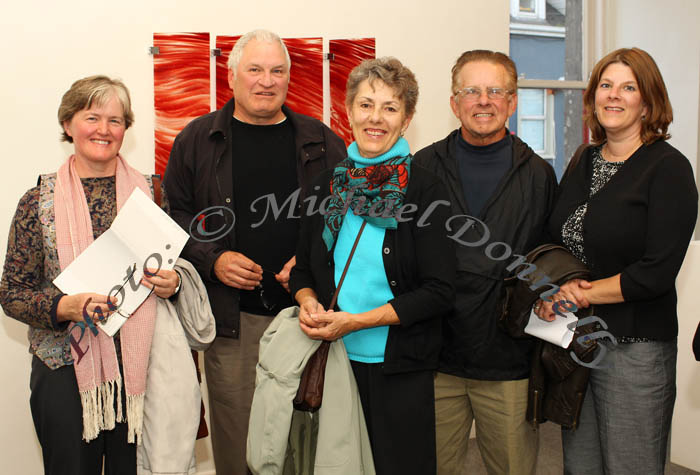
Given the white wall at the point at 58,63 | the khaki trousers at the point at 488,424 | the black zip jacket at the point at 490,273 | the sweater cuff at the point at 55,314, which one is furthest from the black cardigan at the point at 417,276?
the white wall at the point at 58,63

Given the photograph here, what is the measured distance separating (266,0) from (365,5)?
0.57 m

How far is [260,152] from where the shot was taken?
230cm

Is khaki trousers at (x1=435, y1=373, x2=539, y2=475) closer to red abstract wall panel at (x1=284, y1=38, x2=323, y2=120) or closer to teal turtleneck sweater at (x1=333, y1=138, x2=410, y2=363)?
teal turtleneck sweater at (x1=333, y1=138, x2=410, y2=363)

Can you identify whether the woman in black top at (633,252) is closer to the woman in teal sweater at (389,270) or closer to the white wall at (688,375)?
the woman in teal sweater at (389,270)

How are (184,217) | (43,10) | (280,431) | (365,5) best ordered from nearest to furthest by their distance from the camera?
(280,431), (184,217), (43,10), (365,5)

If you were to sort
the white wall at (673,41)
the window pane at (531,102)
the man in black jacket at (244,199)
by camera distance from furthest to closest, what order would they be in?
1. the window pane at (531,102)
2. the white wall at (673,41)
3. the man in black jacket at (244,199)

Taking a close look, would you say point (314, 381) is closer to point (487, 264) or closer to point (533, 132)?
point (487, 264)

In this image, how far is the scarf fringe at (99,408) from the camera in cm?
189

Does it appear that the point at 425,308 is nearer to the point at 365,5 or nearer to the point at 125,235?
the point at 125,235

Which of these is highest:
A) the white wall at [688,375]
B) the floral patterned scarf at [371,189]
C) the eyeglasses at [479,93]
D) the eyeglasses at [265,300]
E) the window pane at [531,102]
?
the window pane at [531,102]

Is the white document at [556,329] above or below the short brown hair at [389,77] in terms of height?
below

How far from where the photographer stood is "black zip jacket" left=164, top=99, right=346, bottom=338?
2.23 metres

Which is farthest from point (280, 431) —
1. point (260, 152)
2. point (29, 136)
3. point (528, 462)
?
point (29, 136)

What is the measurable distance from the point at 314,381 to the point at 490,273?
71cm
